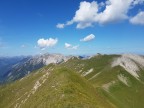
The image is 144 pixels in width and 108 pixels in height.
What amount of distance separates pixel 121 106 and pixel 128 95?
3372cm

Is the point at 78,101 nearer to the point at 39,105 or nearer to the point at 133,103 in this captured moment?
the point at 39,105

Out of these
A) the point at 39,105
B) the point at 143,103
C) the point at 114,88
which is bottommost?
the point at 143,103

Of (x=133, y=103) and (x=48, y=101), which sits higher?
(x=48, y=101)

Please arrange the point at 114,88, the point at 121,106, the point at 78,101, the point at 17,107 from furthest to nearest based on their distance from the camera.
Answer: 1. the point at 114,88
2. the point at 121,106
3. the point at 17,107
4. the point at 78,101

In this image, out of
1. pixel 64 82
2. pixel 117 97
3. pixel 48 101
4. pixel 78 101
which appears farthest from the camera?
pixel 117 97

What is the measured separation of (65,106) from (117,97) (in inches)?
4238

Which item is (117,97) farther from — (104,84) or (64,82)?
(64,82)

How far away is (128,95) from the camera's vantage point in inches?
7776

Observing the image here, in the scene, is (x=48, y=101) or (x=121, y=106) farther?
(x=121, y=106)

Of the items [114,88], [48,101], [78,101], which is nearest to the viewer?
[78,101]

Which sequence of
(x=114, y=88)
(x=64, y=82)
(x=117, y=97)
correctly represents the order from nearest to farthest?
(x=64, y=82) < (x=117, y=97) < (x=114, y=88)

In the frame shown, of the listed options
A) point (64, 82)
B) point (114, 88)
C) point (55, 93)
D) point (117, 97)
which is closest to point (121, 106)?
point (117, 97)

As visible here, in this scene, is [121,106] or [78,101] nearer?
[78,101]

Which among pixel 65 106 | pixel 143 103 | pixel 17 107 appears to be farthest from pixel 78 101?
pixel 143 103
